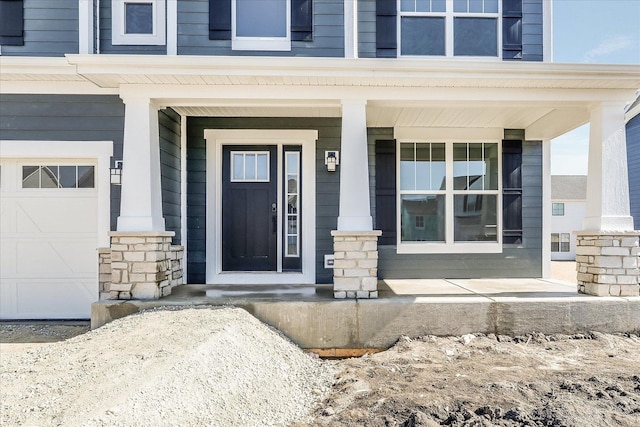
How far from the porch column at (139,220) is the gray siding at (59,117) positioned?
744 millimetres

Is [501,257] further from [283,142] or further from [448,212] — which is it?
[283,142]

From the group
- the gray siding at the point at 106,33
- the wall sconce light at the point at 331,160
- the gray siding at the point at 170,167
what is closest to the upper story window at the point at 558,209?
the wall sconce light at the point at 331,160

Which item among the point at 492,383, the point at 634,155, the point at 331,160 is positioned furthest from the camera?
the point at 634,155

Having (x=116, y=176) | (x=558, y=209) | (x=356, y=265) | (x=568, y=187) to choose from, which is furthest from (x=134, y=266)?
(x=568, y=187)

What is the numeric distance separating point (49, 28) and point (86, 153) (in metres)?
1.67

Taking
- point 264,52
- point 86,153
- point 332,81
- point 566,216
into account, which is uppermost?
point 264,52

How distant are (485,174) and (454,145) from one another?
2.06 feet

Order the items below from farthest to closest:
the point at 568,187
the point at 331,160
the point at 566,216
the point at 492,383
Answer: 1. the point at 568,187
2. the point at 566,216
3. the point at 331,160
4. the point at 492,383

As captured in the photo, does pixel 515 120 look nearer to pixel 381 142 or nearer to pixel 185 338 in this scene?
pixel 381 142

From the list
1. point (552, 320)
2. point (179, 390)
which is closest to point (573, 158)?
point (552, 320)

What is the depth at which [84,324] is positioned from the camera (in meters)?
4.95

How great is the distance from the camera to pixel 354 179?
14.6 ft

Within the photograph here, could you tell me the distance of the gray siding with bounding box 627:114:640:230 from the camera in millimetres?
10195

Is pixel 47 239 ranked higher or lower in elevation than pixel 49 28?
lower
